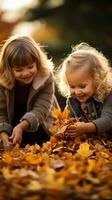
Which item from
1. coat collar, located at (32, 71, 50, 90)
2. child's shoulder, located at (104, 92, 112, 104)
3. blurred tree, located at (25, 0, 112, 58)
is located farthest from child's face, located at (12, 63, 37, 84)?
blurred tree, located at (25, 0, 112, 58)

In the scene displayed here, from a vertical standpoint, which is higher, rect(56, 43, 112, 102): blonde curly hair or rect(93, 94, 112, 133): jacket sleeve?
rect(56, 43, 112, 102): blonde curly hair

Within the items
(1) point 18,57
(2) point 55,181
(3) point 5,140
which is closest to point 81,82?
(1) point 18,57

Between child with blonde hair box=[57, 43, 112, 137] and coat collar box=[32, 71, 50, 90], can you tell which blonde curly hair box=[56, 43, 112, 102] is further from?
coat collar box=[32, 71, 50, 90]

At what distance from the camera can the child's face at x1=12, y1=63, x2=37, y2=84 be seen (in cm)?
457

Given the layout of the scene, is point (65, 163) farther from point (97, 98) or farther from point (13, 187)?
point (97, 98)

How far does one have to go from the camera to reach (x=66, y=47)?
10320mm

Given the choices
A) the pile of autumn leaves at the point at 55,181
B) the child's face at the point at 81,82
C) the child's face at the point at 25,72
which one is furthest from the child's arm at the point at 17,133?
the pile of autumn leaves at the point at 55,181

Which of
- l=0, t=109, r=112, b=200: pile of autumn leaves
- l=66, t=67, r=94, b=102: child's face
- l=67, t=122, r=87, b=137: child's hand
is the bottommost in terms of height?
l=0, t=109, r=112, b=200: pile of autumn leaves

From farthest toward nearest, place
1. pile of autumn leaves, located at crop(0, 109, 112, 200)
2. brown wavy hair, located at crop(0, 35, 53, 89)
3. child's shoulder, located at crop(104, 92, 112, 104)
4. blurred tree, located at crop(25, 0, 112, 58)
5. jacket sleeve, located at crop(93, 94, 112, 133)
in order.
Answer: blurred tree, located at crop(25, 0, 112, 58) → brown wavy hair, located at crop(0, 35, 53, 89) → child's shoulder, located at crop(104, 92, 112, 104) → jacket sleeve, located at crop(93, 94, 112, 133) → pile of autumn leaves, located at crop(0, 109, 112, 200)

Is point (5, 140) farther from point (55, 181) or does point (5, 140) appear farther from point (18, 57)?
point (55, 181)

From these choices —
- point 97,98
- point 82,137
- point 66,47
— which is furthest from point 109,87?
point 66,47

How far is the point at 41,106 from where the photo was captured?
15.7 feet

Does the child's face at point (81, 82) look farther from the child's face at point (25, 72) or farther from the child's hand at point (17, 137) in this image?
the child's hand at point (17, 137)

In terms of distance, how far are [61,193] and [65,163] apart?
0.63 metres
